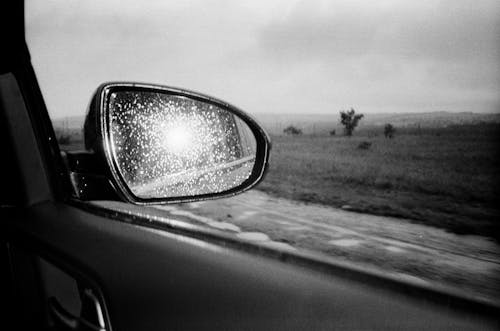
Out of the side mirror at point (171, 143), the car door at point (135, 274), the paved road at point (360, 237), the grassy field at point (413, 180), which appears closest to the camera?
the car door at point (135, 274)

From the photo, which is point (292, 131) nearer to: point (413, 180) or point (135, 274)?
point (413, 180)

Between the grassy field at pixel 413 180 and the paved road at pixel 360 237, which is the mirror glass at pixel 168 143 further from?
the paved road at pixel 360 237

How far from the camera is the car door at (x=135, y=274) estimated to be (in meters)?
1.25

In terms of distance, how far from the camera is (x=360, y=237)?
6301mm

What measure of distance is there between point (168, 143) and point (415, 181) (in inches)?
640

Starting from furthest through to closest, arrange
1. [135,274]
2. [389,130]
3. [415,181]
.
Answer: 1. [389,130]
2. [415,181]
3. [135,274]

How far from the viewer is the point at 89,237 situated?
177cm

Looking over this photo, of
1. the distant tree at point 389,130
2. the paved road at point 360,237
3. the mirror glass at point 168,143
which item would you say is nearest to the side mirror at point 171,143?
the mirror glass at point 168,143

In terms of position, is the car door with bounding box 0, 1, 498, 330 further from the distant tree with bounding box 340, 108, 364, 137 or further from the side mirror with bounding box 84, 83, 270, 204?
the distant tree with bounding box 340, 108, 364, 137

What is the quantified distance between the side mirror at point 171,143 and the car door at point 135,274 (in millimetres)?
241

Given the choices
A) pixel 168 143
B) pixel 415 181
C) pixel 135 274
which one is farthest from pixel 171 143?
pixel 415 181

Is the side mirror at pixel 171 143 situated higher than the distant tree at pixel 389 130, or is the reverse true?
the side mirror at pixel 171 143

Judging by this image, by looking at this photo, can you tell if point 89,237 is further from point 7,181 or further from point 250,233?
point 250,233

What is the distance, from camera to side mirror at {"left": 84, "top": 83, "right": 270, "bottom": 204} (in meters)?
1.39
